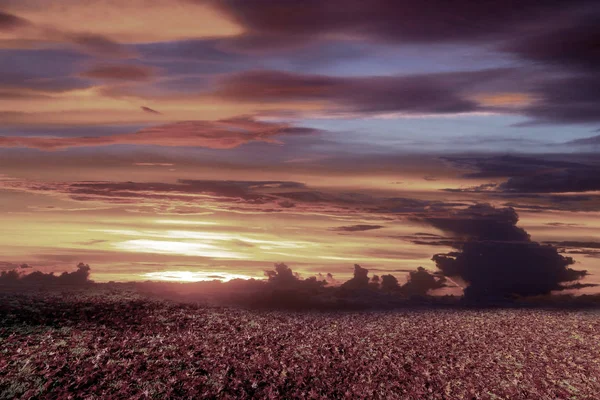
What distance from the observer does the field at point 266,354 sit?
1836cm

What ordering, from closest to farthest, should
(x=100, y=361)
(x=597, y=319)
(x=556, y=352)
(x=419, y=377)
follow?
(x=100, y=361) < (x=419, y=377) < (x=556, y=352) < (x=597, y=319)

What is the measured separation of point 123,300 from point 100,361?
7505 millimetres

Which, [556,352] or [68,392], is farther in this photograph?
[556,352]

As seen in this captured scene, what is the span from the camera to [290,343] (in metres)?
22.7

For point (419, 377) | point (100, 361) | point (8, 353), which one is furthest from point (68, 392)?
point (419, 377)

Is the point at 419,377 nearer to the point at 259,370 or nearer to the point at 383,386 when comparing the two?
the point at 383,386

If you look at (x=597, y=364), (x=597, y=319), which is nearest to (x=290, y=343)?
(x=597, y=364)

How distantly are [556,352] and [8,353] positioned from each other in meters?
22.4

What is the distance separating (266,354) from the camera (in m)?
21.2

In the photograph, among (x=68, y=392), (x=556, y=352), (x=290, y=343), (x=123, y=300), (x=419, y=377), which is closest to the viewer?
(x=68, y=392)

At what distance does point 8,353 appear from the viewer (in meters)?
19.3

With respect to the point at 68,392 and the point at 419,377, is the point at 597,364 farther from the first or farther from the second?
the point at 68,392

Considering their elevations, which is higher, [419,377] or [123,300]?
[123,300]

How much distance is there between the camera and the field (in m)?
18.4
